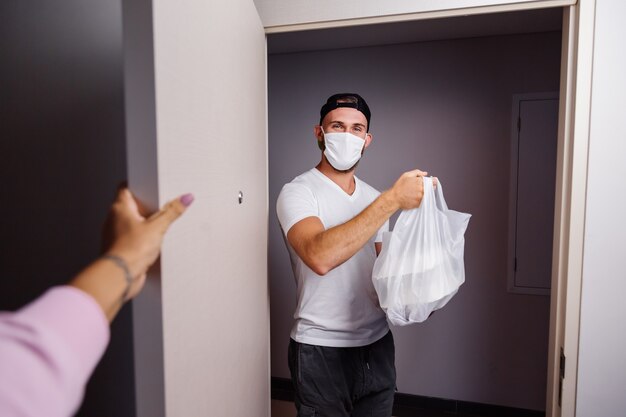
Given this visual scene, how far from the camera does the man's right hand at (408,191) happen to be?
3.66ft

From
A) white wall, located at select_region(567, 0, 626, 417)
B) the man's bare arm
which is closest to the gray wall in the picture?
the man's bare arm

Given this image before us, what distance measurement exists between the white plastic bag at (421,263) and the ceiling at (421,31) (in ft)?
3.84

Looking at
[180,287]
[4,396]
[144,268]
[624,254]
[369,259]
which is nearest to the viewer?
[4,396]

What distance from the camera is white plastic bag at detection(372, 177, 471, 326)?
1094 mm

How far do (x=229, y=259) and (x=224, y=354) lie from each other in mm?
187

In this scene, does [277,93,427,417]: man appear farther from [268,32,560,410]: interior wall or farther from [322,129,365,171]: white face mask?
[268,32,560,410]: interior wall

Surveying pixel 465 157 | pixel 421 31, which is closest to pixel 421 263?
pixel 465 157

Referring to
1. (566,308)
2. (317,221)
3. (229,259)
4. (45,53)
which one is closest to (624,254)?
(566,308)

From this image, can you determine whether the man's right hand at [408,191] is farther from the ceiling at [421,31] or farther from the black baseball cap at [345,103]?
the ceiling at [421,31]

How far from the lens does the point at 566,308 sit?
1.01m

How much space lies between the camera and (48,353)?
1.00 ft

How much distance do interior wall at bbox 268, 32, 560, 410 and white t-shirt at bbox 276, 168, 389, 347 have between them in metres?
1.02

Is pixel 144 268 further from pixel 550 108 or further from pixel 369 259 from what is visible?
pixel 550 108

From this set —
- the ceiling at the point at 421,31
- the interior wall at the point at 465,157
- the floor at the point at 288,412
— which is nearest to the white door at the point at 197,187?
the ceiling at the point at 421,31
